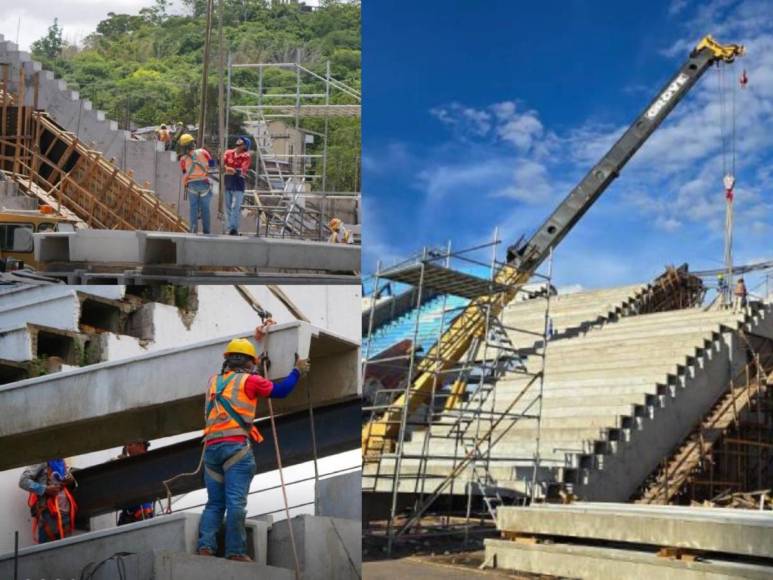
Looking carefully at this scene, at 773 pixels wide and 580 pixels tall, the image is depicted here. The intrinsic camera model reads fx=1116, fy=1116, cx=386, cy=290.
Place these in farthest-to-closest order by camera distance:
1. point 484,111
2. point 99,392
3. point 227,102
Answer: point 484,111 < point 227,102 < point 99,392

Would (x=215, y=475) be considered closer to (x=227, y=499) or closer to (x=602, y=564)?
(x=227, y=499)

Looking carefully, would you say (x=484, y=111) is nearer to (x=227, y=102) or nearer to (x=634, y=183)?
(x=634, y=183)

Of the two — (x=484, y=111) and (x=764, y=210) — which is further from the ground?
(x=484, y=111)

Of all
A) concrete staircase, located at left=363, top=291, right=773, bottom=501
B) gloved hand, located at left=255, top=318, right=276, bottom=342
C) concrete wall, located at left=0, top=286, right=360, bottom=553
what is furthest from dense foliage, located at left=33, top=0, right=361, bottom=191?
concrete staircase, located at left=363, top=291, right=773, bottom=501

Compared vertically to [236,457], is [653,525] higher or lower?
lower

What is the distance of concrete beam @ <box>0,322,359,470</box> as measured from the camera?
15.3ft

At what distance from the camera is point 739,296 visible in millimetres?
6836

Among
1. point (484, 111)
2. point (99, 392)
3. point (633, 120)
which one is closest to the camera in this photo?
point (99, 392)

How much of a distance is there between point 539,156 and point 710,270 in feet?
4.62

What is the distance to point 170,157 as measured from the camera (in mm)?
4910

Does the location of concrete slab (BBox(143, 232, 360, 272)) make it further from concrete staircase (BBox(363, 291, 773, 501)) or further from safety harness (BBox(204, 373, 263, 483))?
concrete staircase (BBox(363, 291, 773, 501))

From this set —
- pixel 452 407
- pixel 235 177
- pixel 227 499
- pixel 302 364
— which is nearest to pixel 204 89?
pixel 235 177

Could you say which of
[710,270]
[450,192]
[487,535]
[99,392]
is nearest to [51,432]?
[99,392]

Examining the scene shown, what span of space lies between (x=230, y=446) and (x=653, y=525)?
7.91ft
